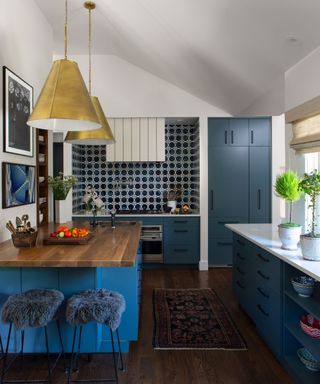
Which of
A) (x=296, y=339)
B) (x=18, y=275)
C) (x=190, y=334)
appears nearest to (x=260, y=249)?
(x=296, y=339)

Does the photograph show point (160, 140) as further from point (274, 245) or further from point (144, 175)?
point (274, 245)

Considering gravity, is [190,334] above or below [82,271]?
below

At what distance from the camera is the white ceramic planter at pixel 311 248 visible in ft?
6.89

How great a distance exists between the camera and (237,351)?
8.67 feet

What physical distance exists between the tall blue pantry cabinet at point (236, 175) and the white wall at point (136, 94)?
1.18ft

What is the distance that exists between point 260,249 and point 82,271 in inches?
57.8

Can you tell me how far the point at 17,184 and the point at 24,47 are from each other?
4.59 ft

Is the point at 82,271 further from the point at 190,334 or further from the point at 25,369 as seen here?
the point at 190,334

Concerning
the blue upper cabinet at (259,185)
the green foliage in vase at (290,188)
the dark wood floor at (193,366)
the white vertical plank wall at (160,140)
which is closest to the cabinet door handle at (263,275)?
the green foliage in vase at (290,188)

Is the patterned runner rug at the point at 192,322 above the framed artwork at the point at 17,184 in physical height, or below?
below

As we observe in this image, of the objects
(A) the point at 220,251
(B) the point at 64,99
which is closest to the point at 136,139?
(A) the point at 220,251

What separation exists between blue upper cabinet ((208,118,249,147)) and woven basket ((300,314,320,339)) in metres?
3.19

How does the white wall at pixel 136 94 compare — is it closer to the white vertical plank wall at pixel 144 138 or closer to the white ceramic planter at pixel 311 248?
the white vertical plank wall at pixel 144 138

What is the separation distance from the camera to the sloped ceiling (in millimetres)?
2646
